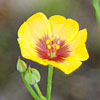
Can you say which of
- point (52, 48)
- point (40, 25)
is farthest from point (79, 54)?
point (40, 25)

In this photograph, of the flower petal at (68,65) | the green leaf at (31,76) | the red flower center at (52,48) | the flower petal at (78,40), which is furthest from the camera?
the red flower center at (52,48)

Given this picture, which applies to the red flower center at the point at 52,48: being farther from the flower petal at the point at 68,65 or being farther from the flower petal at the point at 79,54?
the flower petal at the point at 68,65

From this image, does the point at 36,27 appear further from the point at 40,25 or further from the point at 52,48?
the point at 52,48

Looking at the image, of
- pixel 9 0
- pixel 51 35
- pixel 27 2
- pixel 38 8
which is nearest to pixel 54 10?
pixel 38 8

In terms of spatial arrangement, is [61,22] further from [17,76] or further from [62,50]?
[17,76]

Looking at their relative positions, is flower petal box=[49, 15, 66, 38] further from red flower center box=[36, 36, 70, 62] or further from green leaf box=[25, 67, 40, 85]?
green leaf box=[25, 67, 40, 85]

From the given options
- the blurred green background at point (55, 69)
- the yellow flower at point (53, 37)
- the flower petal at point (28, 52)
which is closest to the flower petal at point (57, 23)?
the yellow flower at point (53, 37)
